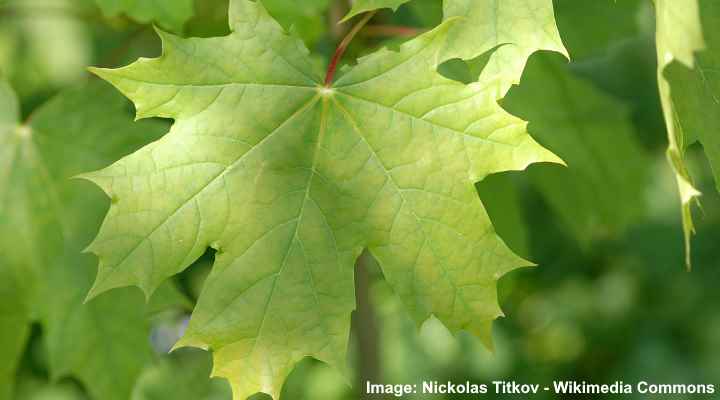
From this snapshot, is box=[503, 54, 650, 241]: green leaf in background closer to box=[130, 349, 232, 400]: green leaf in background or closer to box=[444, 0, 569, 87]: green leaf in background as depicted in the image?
box=[444, 0, 569, 87]: green leaf in background

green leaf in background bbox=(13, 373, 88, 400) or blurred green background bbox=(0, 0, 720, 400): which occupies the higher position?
blurred green background bbox=(0, 0, 720, 400)

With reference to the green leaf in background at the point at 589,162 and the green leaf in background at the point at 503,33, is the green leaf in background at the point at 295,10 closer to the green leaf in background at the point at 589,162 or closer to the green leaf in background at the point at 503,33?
the green leaf in background at the point at 503,33

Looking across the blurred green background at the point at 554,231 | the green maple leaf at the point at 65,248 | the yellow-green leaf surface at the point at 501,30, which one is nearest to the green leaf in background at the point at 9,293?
the green maple leaf at the point at 65,248

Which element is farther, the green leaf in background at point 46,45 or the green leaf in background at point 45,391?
the green leaf in background at point 46,45

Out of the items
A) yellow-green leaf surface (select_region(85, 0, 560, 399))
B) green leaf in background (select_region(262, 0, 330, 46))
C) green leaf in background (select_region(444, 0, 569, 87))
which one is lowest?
yellow-green leaf surface (select_region(85, 0, 560, 399))

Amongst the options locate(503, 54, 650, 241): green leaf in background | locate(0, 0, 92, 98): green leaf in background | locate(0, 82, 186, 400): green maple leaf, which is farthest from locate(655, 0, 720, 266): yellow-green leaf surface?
locate(0, 0, 92, 98): green leaf in background

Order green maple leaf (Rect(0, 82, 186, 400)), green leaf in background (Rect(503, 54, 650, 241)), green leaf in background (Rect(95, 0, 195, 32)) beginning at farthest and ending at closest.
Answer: green leaf in background (Rect(503, 54, 650, 241)), green maple leaf (Rect(0, 82, 186, 400)), green leaf in background (Rect(95, 0, 195, 32))

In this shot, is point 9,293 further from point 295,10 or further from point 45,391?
point 45,391

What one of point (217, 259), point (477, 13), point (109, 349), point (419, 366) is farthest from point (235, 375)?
point (419, 366)
